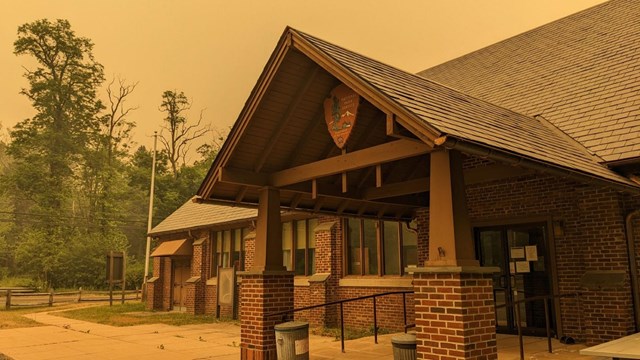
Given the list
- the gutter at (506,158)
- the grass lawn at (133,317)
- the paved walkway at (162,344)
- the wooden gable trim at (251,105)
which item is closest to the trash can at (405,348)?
the paved walkway at (162,344)

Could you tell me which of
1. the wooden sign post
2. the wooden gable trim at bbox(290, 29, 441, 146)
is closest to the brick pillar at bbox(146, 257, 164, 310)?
the wooden sign post

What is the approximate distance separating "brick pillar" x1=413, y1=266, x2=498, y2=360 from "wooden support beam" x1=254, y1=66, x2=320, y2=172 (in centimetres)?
349

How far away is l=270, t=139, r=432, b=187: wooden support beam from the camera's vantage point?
6699 millimetres

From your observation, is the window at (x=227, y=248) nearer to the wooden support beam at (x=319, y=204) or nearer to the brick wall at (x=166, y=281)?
the brick wall at (x=166, y=281)

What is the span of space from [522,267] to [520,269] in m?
0.06

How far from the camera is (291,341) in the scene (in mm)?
7984

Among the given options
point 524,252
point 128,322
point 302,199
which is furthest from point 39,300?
point 524,252

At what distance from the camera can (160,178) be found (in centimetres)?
5238

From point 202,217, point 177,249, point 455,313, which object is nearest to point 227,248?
point 202,217

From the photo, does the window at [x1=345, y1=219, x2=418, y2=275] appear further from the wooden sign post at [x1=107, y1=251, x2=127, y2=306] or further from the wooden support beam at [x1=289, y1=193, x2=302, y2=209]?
the wooden sign post at [x1=107, y1=251, x2=127, y2=306]

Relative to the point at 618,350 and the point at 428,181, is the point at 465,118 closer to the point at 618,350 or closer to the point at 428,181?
the point at 428,181

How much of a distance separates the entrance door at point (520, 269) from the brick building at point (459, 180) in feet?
0.09

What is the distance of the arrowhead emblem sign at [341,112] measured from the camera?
7.57 metres

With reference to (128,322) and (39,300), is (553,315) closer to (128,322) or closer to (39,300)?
(128,322)
